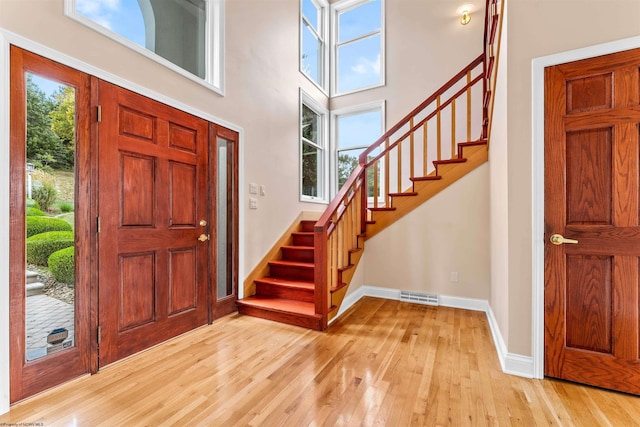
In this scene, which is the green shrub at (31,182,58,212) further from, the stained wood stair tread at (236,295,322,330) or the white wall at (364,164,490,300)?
the white wall at (364,164,490,300)

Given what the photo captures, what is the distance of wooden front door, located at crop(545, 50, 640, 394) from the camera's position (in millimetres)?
1640

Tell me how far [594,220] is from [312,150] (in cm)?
397

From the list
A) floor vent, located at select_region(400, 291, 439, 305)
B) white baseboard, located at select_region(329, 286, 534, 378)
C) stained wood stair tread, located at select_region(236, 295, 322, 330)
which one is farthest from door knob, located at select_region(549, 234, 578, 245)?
stained wood stair tread, located at select_region(236, 295, 322, 330)

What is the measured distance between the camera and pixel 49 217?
5.74ft

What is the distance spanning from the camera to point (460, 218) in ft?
10.6

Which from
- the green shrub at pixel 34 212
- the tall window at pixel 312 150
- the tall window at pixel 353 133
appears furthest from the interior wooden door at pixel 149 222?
the tall window at pixel 353 133

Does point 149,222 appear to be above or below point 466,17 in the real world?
below

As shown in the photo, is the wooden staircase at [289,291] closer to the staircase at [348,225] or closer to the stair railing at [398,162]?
the staircase at [348,225]

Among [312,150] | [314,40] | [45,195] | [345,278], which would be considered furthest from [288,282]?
[314,40]

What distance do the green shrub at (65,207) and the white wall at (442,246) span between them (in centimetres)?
304

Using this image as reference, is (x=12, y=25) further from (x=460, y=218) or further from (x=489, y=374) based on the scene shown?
(x=460, y=218)

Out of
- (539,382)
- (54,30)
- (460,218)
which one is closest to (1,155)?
(54,30)

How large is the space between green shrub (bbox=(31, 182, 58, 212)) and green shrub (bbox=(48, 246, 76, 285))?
294 millimetres

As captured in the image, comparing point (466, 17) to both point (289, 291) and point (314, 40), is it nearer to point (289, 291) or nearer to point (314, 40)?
point (314, 40)
